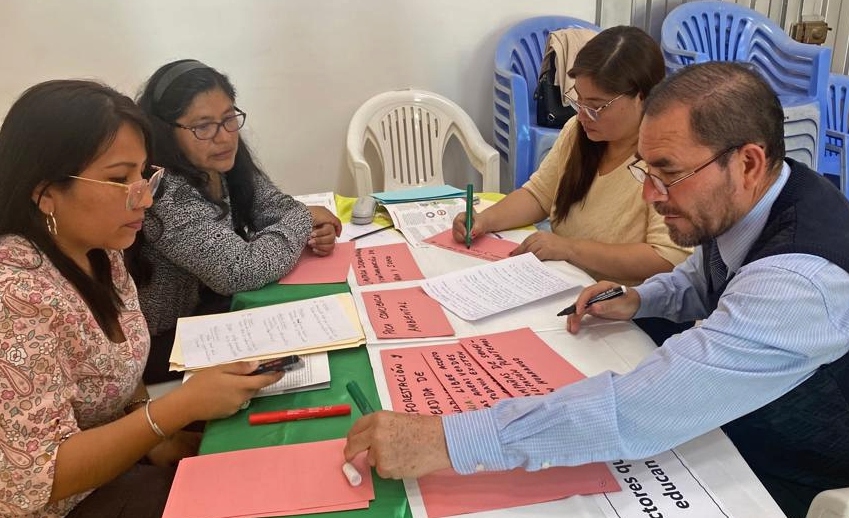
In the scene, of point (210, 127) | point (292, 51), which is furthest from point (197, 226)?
point (292, 51)

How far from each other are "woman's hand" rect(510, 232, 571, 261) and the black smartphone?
2.36 ft

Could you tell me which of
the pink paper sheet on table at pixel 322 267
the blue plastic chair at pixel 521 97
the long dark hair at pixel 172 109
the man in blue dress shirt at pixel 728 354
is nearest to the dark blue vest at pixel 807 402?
the man in blue dress shirt at pixel 728 354

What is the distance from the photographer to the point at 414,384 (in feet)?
3.54

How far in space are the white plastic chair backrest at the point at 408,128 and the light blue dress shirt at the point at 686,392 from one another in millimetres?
2402

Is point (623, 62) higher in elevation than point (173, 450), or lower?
higher

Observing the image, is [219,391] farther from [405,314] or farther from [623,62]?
[623,62]

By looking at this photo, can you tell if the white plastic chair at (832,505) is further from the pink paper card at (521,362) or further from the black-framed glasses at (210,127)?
the black-framed glasses at (210,127)

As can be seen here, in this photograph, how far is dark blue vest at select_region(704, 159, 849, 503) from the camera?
92 centimetres

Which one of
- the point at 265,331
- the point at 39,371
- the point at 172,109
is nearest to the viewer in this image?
the point at 39,371

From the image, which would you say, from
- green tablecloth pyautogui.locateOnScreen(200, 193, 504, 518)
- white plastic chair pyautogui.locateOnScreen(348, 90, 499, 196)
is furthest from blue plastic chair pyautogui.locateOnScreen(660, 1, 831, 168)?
green tablecloth pyautogui.locateOnScreen(200, 193, 504, 518)

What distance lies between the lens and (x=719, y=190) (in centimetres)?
100

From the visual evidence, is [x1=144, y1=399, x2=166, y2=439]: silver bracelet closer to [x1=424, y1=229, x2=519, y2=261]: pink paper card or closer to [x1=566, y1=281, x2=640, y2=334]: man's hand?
[x1=566, y1=281, x2=640, y2=334]: man's hand

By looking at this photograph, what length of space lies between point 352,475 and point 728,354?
0.51m

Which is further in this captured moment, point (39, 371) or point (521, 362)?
point (521, 362)
